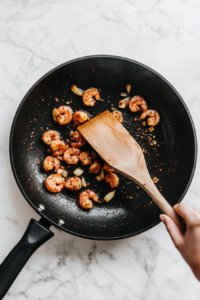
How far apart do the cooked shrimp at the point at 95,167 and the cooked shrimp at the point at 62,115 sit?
308mm

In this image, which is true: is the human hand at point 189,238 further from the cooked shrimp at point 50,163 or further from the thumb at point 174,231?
the cooked shrimp at point 50,163

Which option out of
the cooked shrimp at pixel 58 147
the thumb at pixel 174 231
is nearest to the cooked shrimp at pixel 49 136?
the cooked shrimp at pixel 58 147

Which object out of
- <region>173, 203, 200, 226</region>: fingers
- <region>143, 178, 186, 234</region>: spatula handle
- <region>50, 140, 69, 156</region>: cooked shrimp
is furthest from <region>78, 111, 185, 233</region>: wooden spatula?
<region>173, 203, 200, 226</region>: fingers

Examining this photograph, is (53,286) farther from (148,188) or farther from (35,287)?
(148,188)

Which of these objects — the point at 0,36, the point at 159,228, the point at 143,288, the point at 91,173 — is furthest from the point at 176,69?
the point at 143,288

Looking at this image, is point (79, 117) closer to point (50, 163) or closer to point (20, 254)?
point (50, 163)

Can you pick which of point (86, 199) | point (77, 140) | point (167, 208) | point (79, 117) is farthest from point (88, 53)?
Answer: point (167, 208)

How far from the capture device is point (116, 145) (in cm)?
149

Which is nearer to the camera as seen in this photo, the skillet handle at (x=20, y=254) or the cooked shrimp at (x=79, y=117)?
the skillet handle at (x=20, y=254)

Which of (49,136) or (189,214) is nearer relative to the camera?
(189,214)

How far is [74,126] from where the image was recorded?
5.24 ft

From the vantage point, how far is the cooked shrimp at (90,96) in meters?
1.59

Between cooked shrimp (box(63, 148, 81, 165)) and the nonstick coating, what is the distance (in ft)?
0.19

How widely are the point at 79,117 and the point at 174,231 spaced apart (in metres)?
0.85
